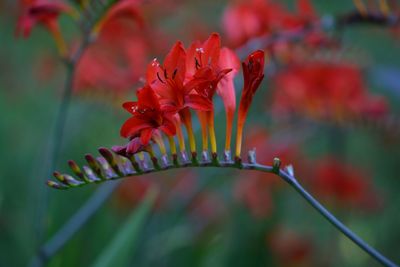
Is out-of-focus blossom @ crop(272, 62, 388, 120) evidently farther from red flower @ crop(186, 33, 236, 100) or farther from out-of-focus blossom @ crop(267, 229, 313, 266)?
Answer: red flower @ crop(186, 33, 236, 100)

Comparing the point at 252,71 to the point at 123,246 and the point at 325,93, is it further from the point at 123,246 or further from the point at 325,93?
the point at 325,93

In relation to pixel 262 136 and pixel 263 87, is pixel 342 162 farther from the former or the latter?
pixel 263 87

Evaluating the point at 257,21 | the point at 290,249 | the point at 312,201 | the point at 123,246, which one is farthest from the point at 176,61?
the point at 290,249

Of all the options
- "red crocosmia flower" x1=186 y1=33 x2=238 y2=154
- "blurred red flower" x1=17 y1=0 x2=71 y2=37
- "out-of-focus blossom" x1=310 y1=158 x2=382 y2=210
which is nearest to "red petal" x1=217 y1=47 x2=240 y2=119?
"red crocosmia flower" x1=186 y1=33 x2=238 y2=154

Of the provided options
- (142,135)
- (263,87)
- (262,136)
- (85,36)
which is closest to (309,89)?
(262,136)

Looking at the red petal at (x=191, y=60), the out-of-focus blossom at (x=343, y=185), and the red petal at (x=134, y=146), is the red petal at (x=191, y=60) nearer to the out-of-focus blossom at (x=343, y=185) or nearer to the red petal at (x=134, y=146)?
the red petal at (x=134, y=146)
